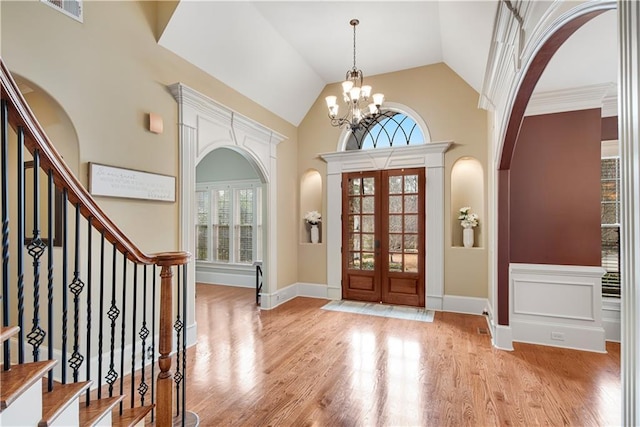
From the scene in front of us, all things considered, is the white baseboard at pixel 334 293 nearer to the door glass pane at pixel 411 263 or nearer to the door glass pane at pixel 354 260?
the door glass pane at pixel 354 260

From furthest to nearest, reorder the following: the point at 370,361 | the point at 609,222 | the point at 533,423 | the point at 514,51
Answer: the point at 609,222 < the point at 370,361 < the point at 514,51 < the point at 533,423

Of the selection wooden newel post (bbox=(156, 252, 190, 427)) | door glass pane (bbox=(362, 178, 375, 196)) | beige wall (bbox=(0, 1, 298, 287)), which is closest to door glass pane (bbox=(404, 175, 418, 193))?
door glass pane (bbox=(362, 178, 375, 196))

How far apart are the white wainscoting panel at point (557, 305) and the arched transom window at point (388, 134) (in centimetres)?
258

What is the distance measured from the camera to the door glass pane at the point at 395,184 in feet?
17.5

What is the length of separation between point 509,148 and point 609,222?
1.99 metres

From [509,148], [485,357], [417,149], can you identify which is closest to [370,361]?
[485,357]

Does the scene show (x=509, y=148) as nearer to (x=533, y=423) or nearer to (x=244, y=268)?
(x=533, y=423)

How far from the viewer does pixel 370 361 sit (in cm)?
324

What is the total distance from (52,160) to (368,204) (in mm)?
4591

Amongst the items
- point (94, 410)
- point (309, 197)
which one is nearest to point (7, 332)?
point (94, 410)

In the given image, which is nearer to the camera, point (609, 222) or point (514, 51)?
point (514, 51)

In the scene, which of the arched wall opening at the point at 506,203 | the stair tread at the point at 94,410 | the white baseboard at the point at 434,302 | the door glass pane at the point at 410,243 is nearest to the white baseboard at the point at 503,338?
the arched wall opening at the point at 506,203

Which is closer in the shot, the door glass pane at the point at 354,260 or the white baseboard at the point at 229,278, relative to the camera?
the door glass pane at the point at 354,260

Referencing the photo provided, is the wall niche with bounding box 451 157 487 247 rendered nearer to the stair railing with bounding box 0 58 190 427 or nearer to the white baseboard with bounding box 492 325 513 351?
the white baseboard with bounding box 492 325 513 351
